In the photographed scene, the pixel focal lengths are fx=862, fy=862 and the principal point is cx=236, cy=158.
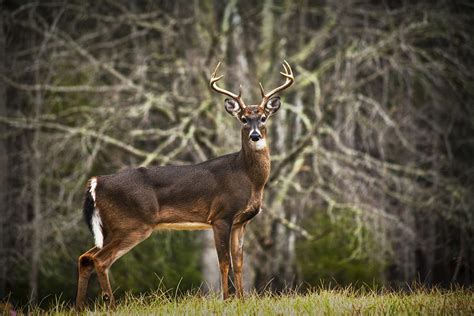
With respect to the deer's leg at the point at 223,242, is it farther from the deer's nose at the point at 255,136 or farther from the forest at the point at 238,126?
the forest at the point at 238,126

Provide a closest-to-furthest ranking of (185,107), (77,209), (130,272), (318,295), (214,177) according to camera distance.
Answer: (318,295) < (214,177) < (77,209) < (185,107) < (130,272)

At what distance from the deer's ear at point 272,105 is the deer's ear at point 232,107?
0.27 m

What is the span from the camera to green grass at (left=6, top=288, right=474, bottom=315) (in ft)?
20.3

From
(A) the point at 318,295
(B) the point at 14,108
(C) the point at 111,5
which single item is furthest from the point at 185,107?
(A) the point at 318,295

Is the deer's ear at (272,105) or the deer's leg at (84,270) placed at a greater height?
the deer's ear at (272,105)

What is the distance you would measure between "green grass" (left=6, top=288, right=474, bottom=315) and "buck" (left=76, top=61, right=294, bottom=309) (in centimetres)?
55

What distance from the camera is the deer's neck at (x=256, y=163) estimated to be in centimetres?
785

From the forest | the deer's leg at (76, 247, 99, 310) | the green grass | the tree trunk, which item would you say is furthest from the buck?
the tree trunk

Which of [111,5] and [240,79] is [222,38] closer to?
[240,79]

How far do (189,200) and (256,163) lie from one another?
0.70m

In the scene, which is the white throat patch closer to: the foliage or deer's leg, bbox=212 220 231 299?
deer's leg, bbox=212 220 231 299

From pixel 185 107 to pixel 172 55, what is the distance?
3.40ft

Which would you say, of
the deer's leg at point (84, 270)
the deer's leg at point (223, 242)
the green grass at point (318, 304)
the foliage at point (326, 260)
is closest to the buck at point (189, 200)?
the deer's leg at point (223, 242)

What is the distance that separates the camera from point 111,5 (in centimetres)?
1480
